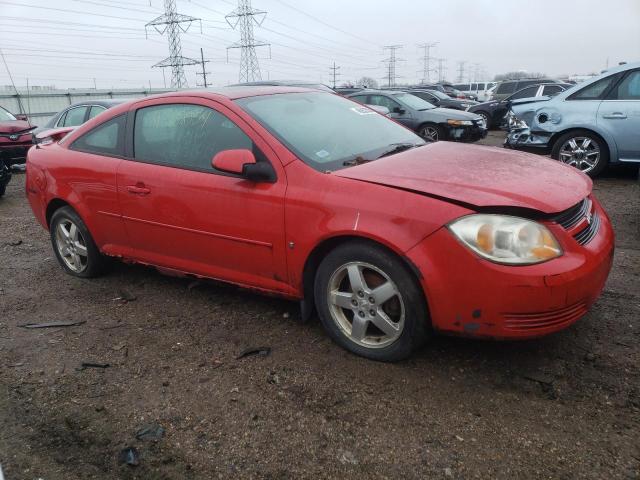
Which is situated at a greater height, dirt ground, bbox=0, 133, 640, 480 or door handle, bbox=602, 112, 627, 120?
door handle, bbox=602, 112, 627, 120

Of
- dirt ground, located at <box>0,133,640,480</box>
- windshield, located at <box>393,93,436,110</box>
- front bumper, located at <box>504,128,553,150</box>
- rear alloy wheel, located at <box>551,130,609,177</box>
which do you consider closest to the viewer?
dirt ground, located at <box>0,133,640,480</box>

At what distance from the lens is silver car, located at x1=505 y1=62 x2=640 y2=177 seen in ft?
23.3

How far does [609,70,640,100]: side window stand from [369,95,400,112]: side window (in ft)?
20.4

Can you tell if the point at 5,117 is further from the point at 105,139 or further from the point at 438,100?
the point at 438,100

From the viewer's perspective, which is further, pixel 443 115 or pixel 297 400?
pixel 443 115

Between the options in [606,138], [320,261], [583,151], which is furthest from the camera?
[583,151]

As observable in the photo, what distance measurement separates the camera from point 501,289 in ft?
7.99

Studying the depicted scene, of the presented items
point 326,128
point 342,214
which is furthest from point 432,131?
point 342,214

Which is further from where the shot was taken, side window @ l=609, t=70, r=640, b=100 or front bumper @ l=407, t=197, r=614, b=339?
side window @ l=609, t=70, r=640, b=100

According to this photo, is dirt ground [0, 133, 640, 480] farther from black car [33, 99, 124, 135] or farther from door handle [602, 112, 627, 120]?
black car [33, 99, 124, 135]

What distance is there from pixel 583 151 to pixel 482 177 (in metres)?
5.69

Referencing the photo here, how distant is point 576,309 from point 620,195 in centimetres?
501

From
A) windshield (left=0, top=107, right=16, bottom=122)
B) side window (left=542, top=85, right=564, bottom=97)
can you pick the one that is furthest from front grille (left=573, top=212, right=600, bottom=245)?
side window (left=542, top=85, right=564, bottom=97)

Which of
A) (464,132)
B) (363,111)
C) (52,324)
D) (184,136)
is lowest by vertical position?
(52,324)
